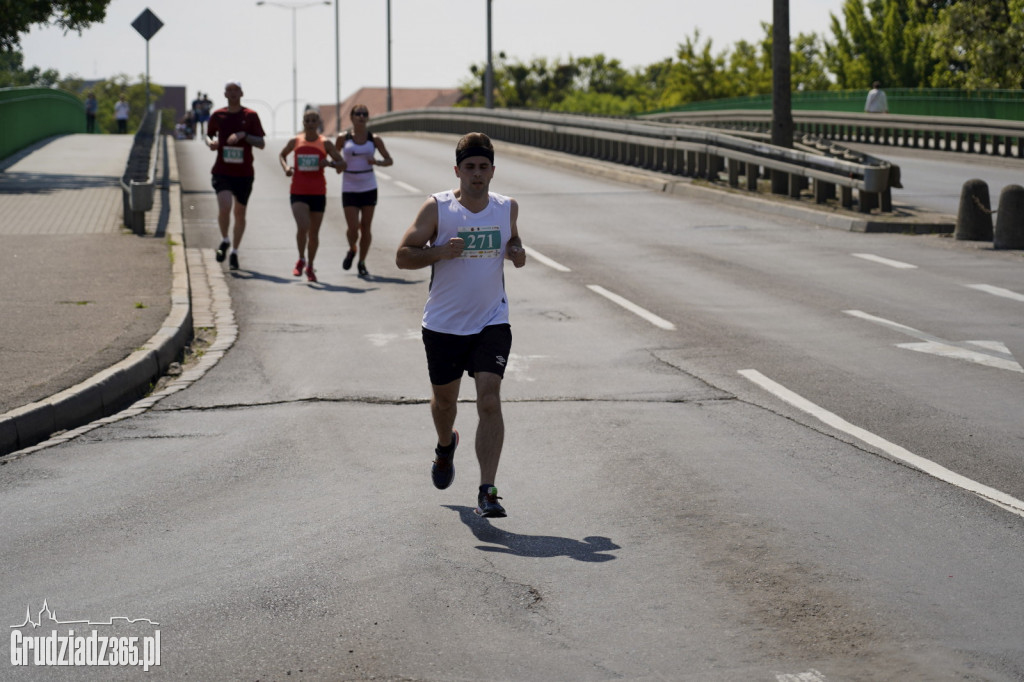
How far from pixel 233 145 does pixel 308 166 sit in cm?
107

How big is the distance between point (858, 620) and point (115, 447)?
488 cm

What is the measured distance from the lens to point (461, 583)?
559 centimetres

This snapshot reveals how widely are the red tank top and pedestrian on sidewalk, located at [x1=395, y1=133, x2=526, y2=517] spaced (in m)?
8.56

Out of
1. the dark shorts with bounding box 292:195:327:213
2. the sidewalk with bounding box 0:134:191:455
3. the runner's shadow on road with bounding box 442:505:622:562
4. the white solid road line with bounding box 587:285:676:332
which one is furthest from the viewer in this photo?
the dark shorts with bounding box 292:195:327:213

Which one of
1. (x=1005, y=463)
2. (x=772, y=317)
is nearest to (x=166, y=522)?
(x=1005, y=463)

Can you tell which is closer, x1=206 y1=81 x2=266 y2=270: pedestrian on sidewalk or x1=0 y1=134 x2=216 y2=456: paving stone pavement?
x1=0 y1=134 x2=216 y2=456: paving stone pavement

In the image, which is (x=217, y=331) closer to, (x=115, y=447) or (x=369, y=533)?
(x=115, y=447)

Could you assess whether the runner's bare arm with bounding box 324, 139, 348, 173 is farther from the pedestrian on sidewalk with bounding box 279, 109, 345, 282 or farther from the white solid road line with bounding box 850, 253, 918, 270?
the white solid road line with bounding box 850, 253, 918, 270

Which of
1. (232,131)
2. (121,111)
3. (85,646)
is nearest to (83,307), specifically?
(232,131)

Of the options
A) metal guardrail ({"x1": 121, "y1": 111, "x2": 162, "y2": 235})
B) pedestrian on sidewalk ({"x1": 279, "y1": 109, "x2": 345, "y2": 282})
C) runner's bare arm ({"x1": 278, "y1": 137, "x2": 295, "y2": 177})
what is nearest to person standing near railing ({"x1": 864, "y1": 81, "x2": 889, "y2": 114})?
metal guardrail ({"x1": 121, "y1": 111, "x2": 162, "y2": 235})

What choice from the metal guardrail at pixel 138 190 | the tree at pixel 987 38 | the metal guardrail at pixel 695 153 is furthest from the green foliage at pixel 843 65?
the metal guardrail at pixel 138 190

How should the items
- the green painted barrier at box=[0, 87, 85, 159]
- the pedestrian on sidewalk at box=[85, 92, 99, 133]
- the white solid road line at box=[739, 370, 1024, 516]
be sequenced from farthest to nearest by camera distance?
the pedestrian on sidewalk at box=[85, 92, 99, 133], the green painted barrier at box=[0, 87, 85, 159], the white solid road line at box=[739, 370, 1024, 516]

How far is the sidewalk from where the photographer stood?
356 inches

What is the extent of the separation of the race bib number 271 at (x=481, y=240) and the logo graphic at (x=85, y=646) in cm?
238
